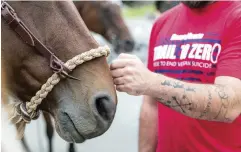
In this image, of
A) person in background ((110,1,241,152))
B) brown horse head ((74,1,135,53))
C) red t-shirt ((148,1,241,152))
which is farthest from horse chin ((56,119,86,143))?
brown horse head ((74,1,135,53))

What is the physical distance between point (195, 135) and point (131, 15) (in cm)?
1107

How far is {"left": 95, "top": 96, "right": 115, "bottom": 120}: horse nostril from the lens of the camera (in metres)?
1.55

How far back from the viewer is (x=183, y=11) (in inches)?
81.0

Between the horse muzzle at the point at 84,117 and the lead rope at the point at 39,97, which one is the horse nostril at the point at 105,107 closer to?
the horse muzzle at the point at 84,117

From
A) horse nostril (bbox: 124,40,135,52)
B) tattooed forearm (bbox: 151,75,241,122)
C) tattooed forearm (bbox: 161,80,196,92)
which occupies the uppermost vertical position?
tattooed forearm (bbox: 161,80,196,92)

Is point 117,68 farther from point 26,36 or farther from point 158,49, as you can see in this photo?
point 158,49

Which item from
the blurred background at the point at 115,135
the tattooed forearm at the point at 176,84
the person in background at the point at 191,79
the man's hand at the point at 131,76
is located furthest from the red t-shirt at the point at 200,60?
the blurred background at the point at 115,135

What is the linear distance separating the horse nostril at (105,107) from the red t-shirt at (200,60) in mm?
425

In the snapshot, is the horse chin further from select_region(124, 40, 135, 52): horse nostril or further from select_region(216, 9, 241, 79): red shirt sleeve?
select_region(124, 40, 135, 52): horse nostril

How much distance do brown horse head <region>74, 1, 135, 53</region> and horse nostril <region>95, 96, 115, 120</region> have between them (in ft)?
11.9

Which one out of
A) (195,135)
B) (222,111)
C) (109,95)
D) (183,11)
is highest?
(183,11)

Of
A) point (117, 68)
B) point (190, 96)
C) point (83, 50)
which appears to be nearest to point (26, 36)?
point (83, 50)

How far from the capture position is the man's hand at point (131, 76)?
59.9 inches

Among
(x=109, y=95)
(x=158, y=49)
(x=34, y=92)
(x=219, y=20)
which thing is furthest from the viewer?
(x=158, y=49)
